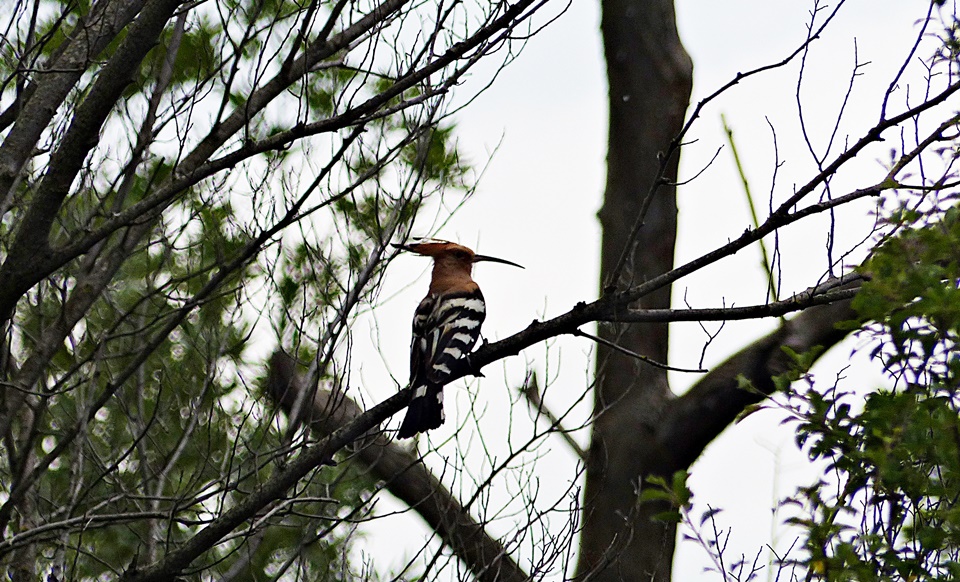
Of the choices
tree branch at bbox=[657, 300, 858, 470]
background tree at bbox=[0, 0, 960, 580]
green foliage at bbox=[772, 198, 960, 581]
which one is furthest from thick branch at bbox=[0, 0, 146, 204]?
tree branch at bbox=[657, 300, 858, 470]

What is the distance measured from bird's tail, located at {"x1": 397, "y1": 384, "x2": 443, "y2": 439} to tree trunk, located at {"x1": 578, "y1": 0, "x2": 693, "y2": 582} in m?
2.39

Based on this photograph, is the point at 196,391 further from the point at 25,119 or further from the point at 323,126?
the point at 323,126

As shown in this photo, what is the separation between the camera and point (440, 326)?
5000 mm

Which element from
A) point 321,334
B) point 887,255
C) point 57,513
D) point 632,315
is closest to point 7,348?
point 57,513

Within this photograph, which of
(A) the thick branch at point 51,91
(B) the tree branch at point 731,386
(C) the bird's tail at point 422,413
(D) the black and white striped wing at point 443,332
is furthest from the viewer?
(B) the tree branch at point 731,386

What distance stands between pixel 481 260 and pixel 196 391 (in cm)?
188

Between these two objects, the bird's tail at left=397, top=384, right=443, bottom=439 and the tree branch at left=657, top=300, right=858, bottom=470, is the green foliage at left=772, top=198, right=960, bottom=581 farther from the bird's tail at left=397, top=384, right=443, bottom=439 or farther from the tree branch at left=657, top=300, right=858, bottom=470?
the tree branch at left=657, top=300, right=858, bottom=470

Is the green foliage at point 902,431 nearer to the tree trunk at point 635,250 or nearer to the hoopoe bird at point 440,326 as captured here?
the hoopoe bird at point 440,326

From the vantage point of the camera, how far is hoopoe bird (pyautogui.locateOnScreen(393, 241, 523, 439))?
173 inches

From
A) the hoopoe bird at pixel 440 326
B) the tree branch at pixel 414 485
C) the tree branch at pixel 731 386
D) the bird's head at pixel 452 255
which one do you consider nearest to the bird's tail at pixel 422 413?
the hoopoe bird at pixel 440 326

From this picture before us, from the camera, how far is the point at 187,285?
6.98 metres

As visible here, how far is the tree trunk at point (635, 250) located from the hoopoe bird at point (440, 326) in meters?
1.37

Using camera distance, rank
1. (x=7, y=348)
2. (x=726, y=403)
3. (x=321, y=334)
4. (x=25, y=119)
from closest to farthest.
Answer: (x=25, y=119) → (x=7, y=348) → (x=321, y=334) → (x=726, y=403)

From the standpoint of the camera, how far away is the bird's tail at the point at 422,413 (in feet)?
14.2
